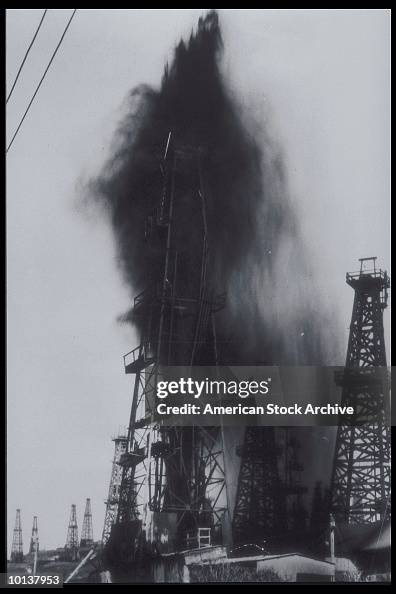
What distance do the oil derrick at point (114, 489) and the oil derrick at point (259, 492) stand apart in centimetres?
358

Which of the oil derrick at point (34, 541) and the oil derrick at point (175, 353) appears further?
the oil derrick at point (175, 353)

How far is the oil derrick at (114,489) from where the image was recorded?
24281 mm

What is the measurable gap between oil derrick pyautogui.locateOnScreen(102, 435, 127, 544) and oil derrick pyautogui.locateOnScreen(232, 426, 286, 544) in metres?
3.58

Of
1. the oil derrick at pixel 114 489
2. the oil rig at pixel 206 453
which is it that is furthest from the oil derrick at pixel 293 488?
the oil derrick at pixel 114 489

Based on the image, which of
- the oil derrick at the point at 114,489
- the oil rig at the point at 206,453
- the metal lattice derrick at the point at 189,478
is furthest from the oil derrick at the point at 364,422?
the oil derrick at the point at 114,489

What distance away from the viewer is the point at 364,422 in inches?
953

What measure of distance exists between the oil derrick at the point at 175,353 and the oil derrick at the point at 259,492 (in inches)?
28.0

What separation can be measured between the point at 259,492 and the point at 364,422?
436 cm

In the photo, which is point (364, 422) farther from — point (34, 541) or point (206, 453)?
point (34, 541)

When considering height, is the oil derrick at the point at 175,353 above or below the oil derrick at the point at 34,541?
above

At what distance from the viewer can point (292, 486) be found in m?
25.9

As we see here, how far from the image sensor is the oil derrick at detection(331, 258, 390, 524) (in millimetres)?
24250

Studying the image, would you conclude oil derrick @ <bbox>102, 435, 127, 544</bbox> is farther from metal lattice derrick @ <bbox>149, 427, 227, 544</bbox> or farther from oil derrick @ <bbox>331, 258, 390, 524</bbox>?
oil derrick @ <bbox>331, 258, 390, 524</bbox>

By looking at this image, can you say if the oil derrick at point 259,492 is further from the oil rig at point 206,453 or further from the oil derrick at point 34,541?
the oil derrick at point 34,541
